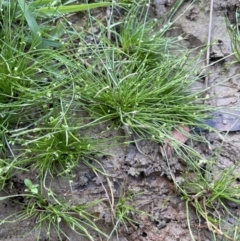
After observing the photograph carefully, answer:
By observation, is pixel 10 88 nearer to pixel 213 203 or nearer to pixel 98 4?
pixel 98 4

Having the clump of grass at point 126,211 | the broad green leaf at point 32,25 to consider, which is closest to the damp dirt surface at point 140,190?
the clump of grass at point 126,211

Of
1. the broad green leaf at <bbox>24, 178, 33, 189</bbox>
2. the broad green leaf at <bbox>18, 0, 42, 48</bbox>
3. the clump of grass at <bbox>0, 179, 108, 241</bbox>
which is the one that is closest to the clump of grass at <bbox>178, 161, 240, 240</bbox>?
the clump of grass at <bbox>0, 179, 108, 241</bbox>

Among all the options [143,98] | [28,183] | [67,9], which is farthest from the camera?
[67,9]

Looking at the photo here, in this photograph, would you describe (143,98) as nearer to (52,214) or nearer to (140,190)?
(140,190)

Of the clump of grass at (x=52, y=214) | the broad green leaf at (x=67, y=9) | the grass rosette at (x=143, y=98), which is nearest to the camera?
the clump of grass at (x=52, y=214)

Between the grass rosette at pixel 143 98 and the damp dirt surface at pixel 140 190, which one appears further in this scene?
the grass rosette at pixel 143 98

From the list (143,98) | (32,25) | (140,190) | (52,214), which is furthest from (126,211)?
(32,25)

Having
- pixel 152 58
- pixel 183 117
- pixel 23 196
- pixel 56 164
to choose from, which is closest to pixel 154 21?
pixel 152 58

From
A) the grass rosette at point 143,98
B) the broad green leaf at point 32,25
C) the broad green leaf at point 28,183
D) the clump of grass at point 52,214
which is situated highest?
the broad green leaf at point 32,25

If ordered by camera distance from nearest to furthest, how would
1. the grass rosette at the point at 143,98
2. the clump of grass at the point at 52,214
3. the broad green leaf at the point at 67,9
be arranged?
the clump of grass at the point at 52,214
the grass rosette at the point at 143,98
the broad green leaf at the point at 67,9

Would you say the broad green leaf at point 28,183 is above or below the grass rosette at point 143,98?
below

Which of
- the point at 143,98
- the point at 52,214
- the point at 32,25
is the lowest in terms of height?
the point at 52,214

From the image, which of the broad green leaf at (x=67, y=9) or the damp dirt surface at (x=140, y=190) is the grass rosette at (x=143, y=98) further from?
the broad green leaf at (x=67, y=9)
